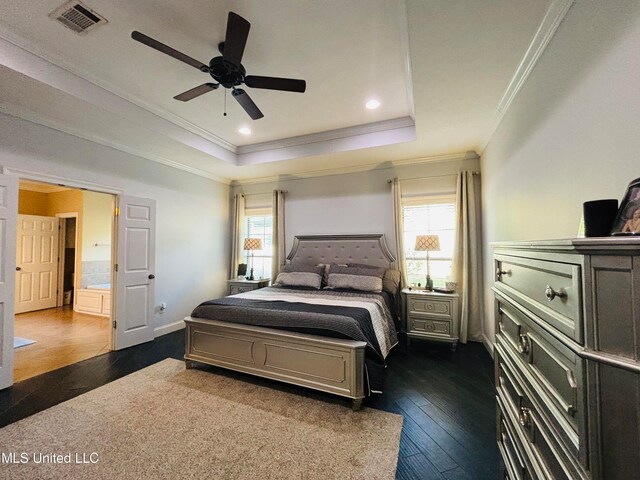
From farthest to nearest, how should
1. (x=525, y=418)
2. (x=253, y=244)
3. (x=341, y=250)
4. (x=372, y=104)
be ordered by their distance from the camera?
(x=253, y=244) → (x=341, y=250) → (x=372, y=104) → (x=525, y=418)

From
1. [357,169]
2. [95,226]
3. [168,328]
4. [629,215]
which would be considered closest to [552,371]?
[629,215]

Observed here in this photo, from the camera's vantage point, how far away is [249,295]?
352cm

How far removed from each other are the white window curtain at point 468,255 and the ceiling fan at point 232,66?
2826mm

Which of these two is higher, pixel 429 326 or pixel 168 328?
pixel 429 326

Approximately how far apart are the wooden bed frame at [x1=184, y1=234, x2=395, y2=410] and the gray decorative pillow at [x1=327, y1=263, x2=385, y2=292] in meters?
1.47

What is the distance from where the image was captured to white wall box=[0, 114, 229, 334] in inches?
115

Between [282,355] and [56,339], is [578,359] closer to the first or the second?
[282,355]

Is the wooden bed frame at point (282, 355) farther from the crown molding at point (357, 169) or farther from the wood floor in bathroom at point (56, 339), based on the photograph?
the crown molding at point (357, 169)

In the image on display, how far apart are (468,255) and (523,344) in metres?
3.02

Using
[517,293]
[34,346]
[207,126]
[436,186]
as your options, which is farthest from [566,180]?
[34,346]

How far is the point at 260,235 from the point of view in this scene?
219 inches

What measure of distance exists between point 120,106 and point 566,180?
4.01 m

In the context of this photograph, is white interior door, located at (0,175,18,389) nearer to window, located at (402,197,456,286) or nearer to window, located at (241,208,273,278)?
window, located at (241,208,273,278)

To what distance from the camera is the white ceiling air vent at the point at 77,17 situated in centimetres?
192
